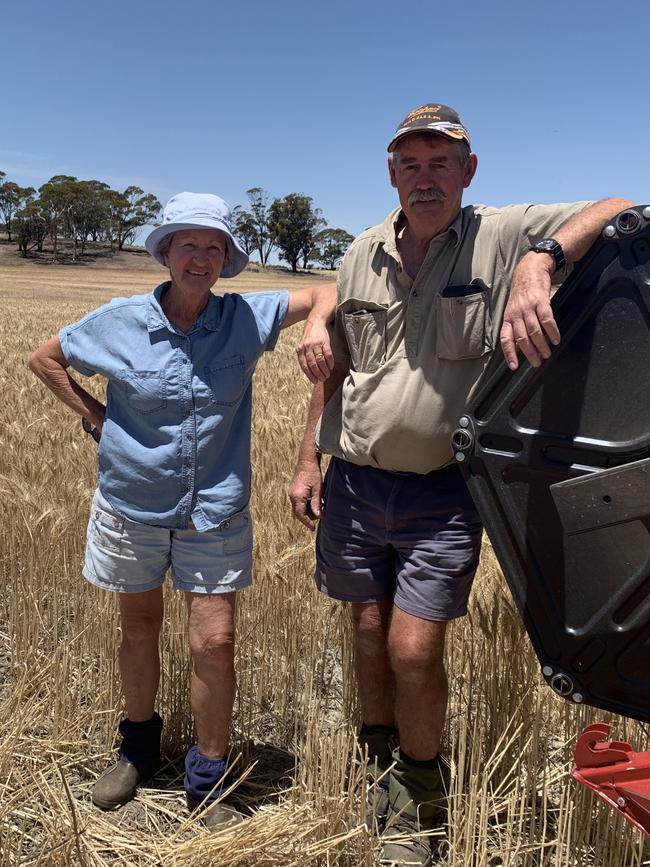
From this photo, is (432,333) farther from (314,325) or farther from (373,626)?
(373,626)

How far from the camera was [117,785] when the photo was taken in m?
2.55

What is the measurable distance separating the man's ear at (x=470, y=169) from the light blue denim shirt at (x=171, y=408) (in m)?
0.78

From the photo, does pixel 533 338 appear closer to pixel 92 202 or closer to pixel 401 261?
pixel 401 261

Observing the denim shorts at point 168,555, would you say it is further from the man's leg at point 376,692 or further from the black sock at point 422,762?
the black sock at point 422,762

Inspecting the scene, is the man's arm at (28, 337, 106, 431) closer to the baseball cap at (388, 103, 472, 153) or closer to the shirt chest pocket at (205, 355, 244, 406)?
the shirt chest pocket at (205, 355, 244, 406)

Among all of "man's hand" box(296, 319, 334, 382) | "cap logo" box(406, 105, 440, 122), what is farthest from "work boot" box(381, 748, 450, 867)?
"cap logo" box(406, 105, 440, 122)

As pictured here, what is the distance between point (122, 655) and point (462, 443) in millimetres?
1412

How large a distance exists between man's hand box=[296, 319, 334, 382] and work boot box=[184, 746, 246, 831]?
121 centimetres

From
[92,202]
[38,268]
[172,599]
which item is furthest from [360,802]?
[92,202]

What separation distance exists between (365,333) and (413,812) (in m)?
1.40

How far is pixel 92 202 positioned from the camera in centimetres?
8138

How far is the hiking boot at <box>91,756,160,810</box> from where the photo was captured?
8.28 feet

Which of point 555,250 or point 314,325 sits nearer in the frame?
point 555,250

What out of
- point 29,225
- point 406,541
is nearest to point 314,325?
point 406,541
